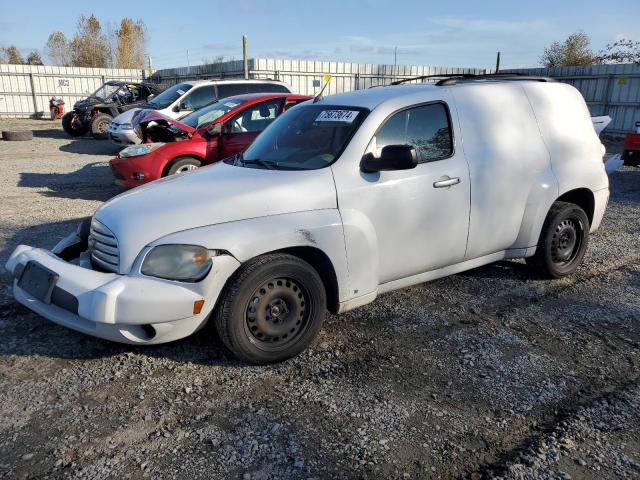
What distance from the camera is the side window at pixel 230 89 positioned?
1305 cm

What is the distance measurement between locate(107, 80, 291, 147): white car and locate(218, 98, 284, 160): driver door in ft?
14.8

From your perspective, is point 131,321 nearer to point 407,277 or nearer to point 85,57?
point 407,277

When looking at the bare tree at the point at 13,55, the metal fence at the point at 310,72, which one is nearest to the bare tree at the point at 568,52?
the metal fence at the point at 310,72

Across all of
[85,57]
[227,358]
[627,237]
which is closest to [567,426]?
[227,358]

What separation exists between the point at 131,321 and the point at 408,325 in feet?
6.84

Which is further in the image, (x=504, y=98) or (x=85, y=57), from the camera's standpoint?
(x=85, y=57)

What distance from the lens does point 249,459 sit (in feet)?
8.30

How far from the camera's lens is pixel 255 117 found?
8.48m

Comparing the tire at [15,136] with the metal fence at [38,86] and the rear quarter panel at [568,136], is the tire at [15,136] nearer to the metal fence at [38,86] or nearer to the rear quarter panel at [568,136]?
the metal fence at [38,86]

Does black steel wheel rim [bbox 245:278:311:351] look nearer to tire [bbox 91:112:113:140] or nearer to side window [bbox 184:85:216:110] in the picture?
side window [bbox 184:85:216:110]

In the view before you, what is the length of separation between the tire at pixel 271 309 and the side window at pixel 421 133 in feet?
3.70

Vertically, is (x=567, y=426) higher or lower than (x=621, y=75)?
lower

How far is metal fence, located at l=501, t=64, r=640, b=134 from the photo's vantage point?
60.1 feet

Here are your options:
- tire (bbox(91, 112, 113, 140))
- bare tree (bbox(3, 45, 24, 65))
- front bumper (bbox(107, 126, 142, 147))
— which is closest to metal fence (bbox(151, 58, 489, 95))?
tire (bbox(91, 112, 113, 140))
